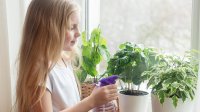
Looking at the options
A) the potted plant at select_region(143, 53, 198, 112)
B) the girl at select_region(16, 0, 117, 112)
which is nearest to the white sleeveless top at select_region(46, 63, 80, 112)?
the girl at select_region(16, 0, 117, 112)

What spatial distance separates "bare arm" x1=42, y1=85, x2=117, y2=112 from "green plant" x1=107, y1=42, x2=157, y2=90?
0.18 meters

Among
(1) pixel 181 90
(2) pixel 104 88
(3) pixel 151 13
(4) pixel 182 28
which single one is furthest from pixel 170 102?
(3) pixel 151 13

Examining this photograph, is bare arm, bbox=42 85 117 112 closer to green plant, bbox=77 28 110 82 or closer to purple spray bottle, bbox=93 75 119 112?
purple spray bottle, bbox=93 75 119 112

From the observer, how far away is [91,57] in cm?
140

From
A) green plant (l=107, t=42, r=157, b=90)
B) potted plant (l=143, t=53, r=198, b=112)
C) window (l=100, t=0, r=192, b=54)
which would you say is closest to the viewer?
potted plant (l=143, t=53, r=198, b=112)

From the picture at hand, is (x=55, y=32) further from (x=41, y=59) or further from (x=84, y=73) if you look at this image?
(x=84, y=73)

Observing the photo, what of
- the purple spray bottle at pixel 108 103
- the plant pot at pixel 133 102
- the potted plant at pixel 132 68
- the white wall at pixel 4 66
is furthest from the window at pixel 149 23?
the white wall at pixel 4 66

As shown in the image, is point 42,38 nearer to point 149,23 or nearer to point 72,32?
point 72,32

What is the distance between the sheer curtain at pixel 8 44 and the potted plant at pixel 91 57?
0.32m

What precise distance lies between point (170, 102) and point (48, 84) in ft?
1.44

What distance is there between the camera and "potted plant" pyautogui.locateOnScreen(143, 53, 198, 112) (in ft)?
3.36

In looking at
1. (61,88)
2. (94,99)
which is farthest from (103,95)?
(61,88)

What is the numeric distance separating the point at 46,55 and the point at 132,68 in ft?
1.17

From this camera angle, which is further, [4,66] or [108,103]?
[4,66]
